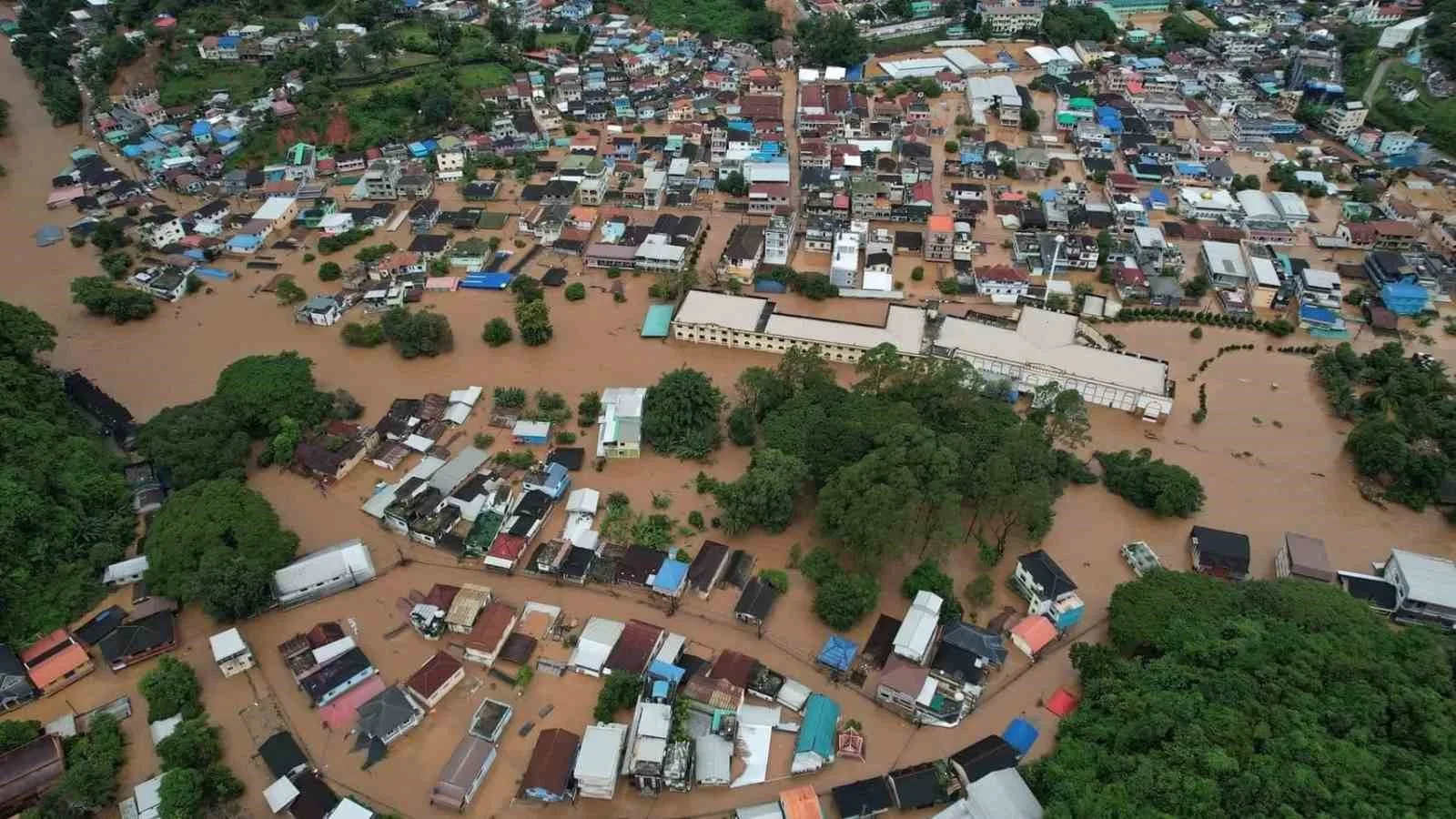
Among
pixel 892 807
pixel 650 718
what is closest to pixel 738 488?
pixel 650 718

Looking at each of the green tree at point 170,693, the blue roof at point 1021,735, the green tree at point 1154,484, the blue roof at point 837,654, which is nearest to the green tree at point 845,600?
the blue roof at point 837,654

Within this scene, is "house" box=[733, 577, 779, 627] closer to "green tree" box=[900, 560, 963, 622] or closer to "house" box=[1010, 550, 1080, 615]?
"green tree" box=[900, 560, 963, 622]

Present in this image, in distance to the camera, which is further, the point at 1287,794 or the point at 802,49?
the point at 802,49

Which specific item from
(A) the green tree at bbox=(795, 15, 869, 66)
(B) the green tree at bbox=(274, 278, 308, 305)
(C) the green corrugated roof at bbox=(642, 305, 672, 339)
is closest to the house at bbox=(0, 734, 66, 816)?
(B) the green tree at bbox=(274, 278, 308, 305)

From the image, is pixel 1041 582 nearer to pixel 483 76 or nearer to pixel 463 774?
pixel 463 774

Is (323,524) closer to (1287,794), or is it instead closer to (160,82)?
(1287,794)

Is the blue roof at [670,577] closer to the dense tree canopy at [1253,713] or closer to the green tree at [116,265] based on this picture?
the dense tree canopy at [1253,713]
